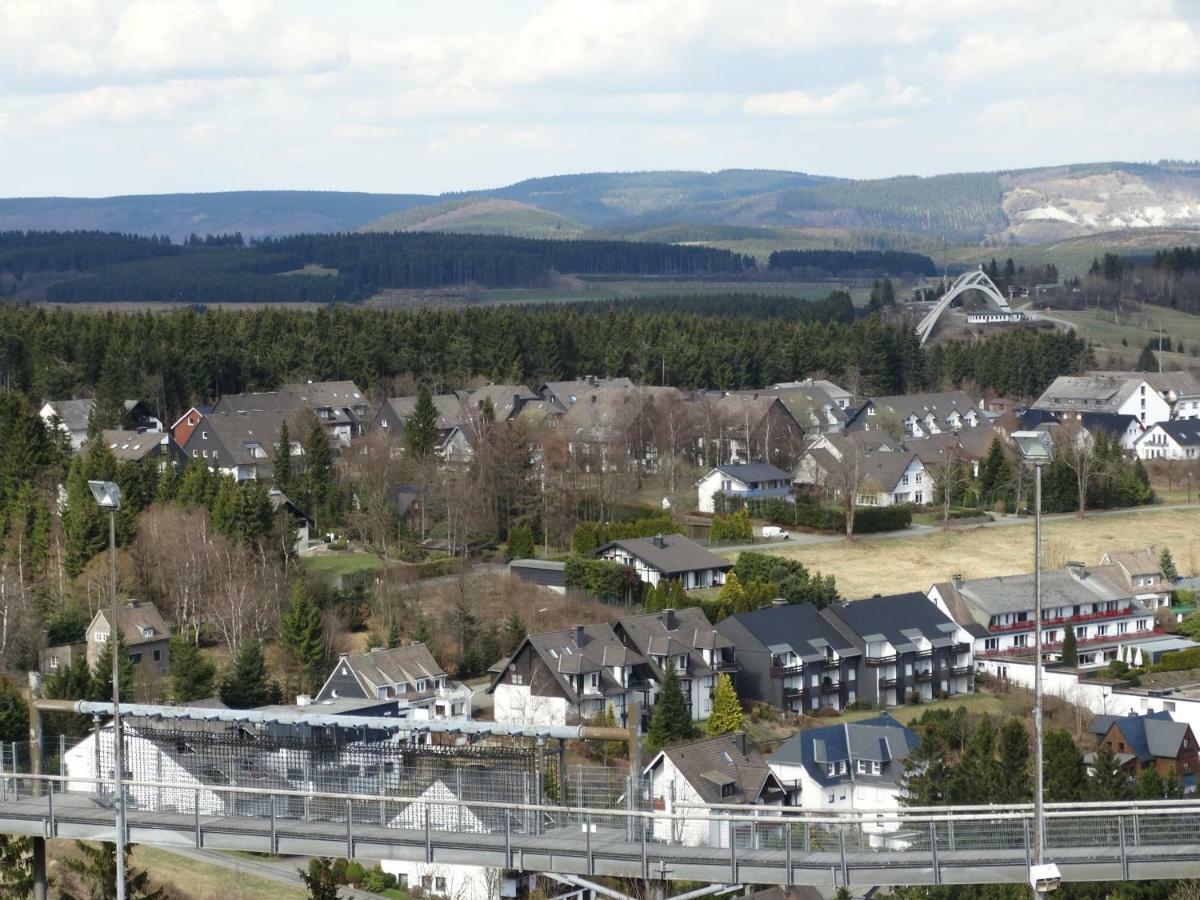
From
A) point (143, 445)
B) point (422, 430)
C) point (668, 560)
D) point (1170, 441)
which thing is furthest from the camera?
point (1170, 441)

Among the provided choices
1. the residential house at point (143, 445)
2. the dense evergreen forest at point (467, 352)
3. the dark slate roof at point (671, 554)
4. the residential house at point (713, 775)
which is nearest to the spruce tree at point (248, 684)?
the residential house at point (713, 775)

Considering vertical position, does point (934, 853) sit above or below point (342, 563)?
above

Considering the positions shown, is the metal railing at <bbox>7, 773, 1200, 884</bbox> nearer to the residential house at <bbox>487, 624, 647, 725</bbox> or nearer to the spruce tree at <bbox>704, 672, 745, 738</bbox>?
the spruce tree at <bbox>704, 672, 745, 738</bbox>

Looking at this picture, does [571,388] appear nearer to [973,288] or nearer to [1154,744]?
[1154,744]

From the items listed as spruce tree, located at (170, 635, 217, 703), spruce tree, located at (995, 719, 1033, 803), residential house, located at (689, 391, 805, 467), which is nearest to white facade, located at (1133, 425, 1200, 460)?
residential house, located at (689, 391, 805, 467)

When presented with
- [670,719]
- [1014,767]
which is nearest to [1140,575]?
[670,719]

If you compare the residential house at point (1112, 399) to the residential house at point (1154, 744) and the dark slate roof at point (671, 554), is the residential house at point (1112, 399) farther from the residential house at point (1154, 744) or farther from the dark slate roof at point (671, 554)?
the residential house at point (1154, 744)

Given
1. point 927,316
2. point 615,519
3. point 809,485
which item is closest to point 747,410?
point 809,485
